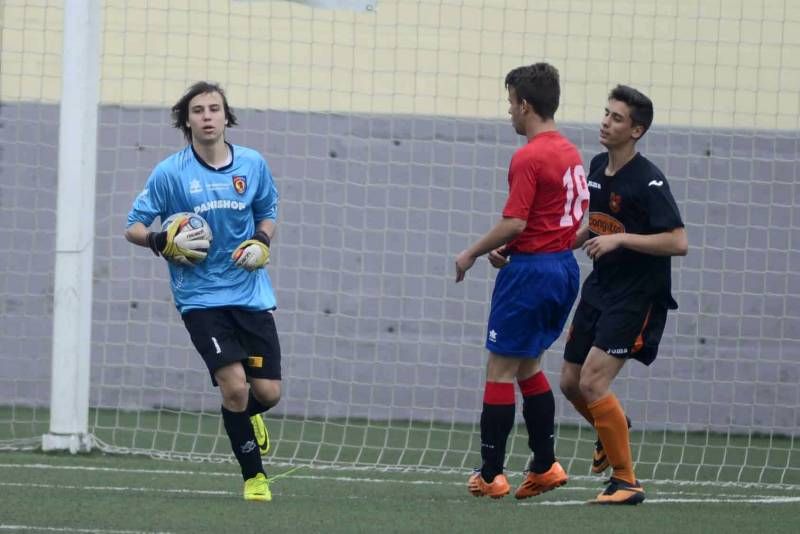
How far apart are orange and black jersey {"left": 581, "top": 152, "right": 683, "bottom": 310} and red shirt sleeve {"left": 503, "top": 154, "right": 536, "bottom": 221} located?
48cm

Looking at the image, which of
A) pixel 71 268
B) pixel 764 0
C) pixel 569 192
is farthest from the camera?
pixel 764 0

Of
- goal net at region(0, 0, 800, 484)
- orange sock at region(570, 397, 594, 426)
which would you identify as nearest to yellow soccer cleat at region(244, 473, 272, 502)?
orange sock at region(570, 397, 594, 426)

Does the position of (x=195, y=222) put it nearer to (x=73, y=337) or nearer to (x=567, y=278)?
(x=567, y=278)

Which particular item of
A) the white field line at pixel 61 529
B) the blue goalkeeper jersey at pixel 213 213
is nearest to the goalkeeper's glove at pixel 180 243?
the blue goalkeeper jersey at pixel 213 213

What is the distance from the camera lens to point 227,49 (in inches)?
399

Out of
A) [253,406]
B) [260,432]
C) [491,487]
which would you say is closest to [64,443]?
[260,432]

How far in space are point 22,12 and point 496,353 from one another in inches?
184

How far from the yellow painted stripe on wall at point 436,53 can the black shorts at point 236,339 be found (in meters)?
3.53

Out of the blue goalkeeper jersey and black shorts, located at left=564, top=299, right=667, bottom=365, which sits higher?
the blue goalkeeper jersey

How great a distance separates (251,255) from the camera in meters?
6.43

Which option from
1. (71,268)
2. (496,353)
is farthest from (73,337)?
(496,353)

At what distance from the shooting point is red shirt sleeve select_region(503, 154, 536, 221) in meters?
6.22

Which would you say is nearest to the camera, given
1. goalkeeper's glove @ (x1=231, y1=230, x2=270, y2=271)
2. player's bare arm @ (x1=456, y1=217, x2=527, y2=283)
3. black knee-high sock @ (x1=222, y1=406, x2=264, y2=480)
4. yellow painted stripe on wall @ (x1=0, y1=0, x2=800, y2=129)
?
player's bare arm @ (x1=456, y1=217, x2=527, y2=283)

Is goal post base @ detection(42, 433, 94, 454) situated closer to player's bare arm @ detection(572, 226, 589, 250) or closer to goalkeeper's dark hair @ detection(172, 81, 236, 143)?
goalkeeper's dark hair @ detection(172, 81, 236, 143)
